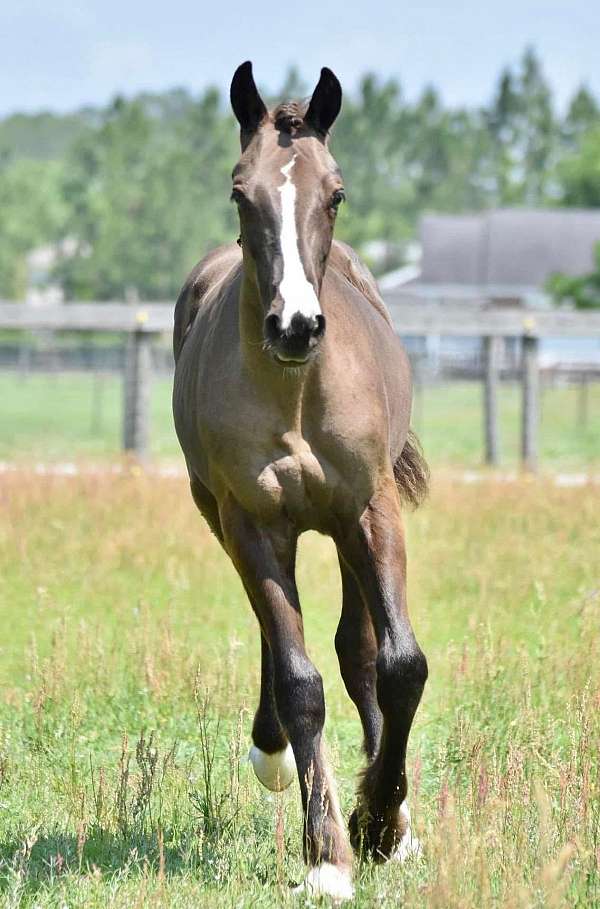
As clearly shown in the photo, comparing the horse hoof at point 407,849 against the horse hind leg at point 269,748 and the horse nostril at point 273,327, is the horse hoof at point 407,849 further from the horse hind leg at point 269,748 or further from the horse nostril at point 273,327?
the horse nostril at point 273,327

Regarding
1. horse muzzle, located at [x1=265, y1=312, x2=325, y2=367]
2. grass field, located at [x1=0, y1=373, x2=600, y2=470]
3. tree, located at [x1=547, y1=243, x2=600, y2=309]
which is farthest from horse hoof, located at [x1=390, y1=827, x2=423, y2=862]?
tree, located at [x1=547, y1=243, x2=600, y2=309]

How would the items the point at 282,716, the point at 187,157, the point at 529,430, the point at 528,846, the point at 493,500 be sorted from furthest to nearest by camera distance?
the point at 187,157 < the point at 529,430 < the point at 493,500 < the point at 282,716 < the point at 528,846

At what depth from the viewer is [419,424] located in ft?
87.3

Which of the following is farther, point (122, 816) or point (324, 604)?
point (324, 604)

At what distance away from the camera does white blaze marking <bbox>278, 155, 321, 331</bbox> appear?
3.94 metres

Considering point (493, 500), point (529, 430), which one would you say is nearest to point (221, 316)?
point (493, 500)

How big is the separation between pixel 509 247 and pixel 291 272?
67312 millimetres

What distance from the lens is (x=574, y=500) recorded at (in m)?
11.2

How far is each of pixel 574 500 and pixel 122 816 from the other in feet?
24.1

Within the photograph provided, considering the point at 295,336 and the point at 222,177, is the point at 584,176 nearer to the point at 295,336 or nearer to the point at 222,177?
the point at 222,177

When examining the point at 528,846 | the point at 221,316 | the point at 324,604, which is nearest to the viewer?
the point at 528,846

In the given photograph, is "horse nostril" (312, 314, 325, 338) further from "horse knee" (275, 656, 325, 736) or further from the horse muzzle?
"horse knee" (275, 656, 325, 736)

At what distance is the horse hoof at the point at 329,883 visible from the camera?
404 cm

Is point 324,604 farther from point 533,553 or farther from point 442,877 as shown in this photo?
point 442,877
